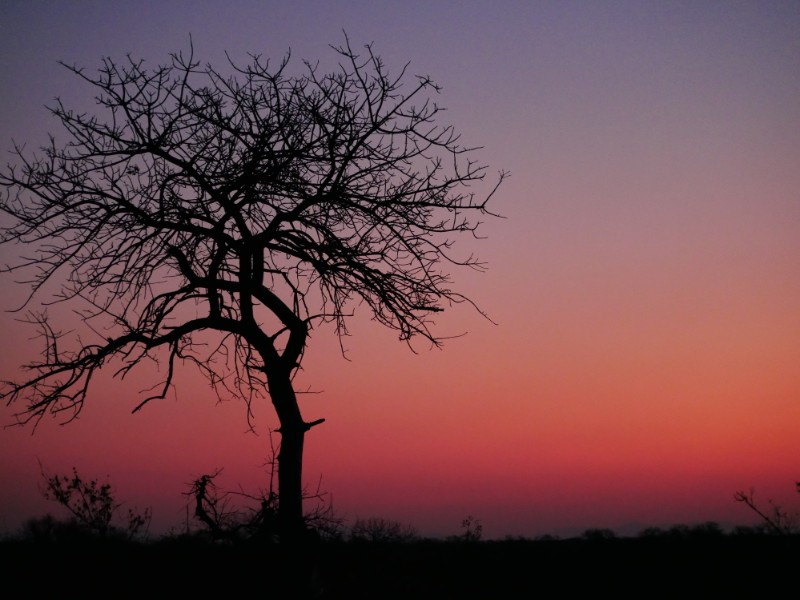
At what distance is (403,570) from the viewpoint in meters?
10.1

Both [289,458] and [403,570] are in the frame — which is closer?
[289,458]

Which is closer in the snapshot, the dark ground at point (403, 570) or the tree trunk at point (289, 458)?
the tree trunk at point (289, 458)

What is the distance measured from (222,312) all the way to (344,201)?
175 centimetres

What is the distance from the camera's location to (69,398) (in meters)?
7.52

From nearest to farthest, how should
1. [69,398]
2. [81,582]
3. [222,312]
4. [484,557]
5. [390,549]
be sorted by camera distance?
1. [69,398]
2. [222,312]
3. [81,582]
4. [484,557]
5. [390,549]

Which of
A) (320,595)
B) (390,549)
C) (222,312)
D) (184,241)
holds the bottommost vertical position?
(320,595)

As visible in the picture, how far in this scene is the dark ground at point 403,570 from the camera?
28.2ft

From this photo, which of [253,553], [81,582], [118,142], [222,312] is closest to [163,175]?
[118,142]

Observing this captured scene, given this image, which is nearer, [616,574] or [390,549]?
[616,574]

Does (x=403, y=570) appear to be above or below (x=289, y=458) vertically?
below

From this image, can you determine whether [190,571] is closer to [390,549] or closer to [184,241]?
[390,549]

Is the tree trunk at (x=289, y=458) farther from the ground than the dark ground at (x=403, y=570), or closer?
farther from the ground

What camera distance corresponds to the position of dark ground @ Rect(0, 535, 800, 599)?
860cm

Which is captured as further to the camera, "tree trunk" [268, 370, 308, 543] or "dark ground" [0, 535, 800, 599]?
"dark ground" [0, 535, 800, 599]
